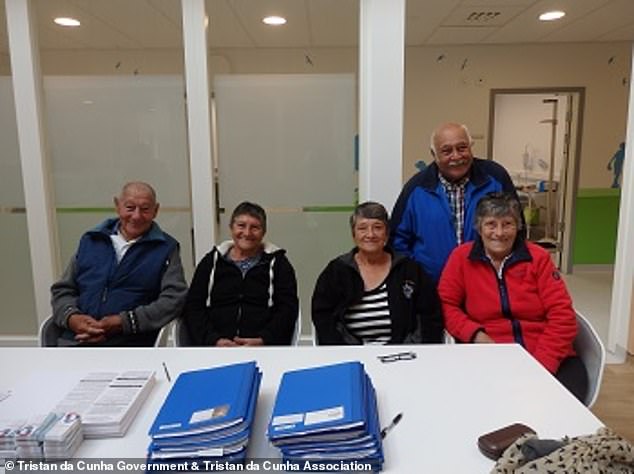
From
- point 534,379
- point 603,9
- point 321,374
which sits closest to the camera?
point 321,374

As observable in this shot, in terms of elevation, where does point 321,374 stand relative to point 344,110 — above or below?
below

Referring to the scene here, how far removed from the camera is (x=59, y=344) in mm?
2387

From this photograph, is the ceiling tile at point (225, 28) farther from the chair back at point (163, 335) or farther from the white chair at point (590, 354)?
the white chair at point (590, 354)

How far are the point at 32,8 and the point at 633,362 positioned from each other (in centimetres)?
450

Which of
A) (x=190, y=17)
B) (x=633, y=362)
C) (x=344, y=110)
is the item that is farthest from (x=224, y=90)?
(x=633, y=362)

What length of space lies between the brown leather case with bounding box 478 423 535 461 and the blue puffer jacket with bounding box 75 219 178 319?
178 centimetres

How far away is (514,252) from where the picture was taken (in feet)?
6.95

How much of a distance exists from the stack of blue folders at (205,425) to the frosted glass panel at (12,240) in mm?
2703

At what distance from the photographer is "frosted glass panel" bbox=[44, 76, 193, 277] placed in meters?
3.19

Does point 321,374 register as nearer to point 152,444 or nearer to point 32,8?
point 152,444

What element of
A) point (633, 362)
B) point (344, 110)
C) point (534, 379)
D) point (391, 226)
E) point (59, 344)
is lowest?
point (633, 362)

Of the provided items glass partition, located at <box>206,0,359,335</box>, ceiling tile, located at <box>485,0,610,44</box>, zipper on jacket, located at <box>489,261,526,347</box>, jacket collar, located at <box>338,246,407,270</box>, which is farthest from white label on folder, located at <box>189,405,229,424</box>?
ceiling tile, located at <box>485,0,610,44</box>

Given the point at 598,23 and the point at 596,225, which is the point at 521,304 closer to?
the point at 598,23

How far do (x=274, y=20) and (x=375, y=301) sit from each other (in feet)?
10.4
